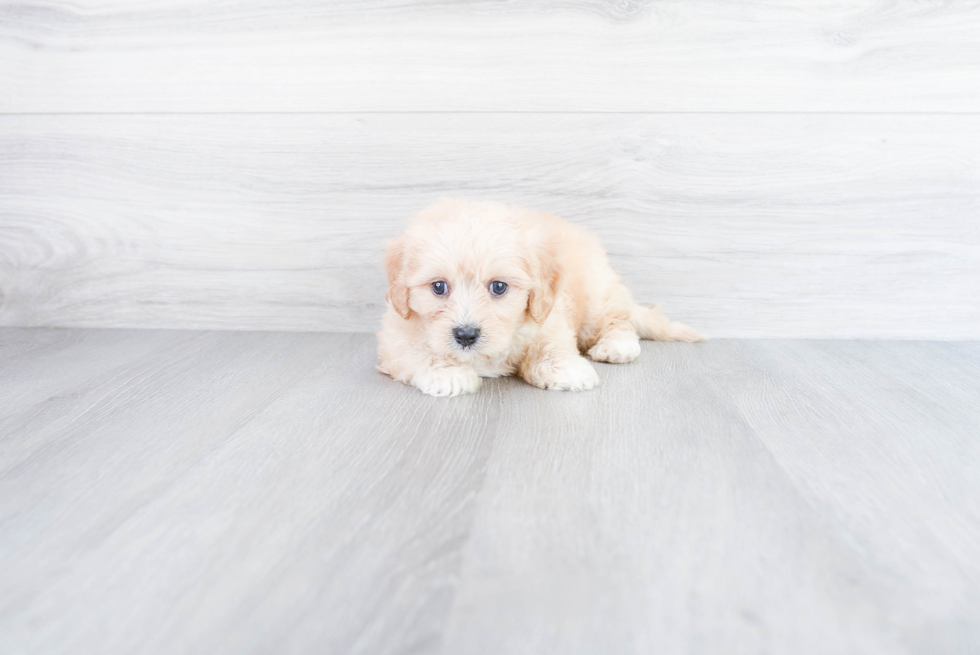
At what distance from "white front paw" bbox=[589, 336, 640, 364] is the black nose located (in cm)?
50

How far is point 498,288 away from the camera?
1.49m

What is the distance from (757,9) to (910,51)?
18.9 inches

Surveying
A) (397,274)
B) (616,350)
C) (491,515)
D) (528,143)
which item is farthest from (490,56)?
(491,515)

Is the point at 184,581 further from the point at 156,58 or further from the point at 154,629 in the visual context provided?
the point at 156,58

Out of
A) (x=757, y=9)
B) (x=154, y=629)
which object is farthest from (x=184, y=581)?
(x=757, y=9)

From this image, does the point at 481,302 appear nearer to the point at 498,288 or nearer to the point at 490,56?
the point at 498,288

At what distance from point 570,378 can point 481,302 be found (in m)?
0.30

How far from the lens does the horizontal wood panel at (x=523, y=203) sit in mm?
1966

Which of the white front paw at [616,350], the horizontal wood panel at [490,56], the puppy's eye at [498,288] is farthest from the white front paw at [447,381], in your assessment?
the horizontal wood panel at [490,56]

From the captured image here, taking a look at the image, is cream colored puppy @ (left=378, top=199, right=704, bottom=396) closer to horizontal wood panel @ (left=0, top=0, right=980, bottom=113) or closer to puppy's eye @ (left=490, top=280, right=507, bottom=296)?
puppy's eye @ (left=490, top=280, right=507, bottom=296)

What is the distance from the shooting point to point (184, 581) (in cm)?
77

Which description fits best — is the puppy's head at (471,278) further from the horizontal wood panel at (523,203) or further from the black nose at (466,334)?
the horizontal wood panel at (523,203)

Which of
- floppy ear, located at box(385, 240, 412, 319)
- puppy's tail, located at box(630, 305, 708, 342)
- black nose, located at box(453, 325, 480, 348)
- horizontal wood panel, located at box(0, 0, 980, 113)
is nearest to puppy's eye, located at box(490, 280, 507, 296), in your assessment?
black nose, located at box(453, 325, 480, 348)

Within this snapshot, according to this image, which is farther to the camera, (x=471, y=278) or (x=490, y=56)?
(x=490, y=56)
